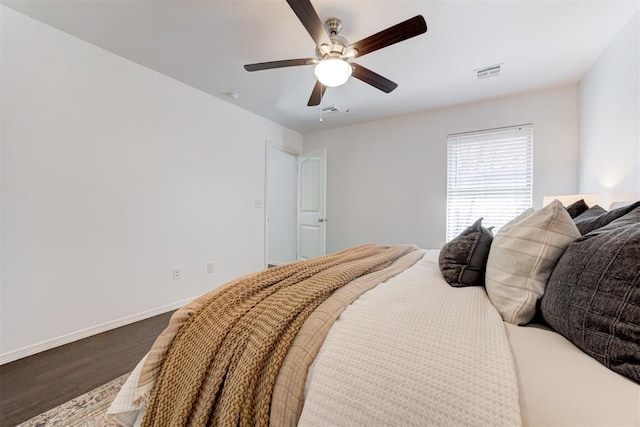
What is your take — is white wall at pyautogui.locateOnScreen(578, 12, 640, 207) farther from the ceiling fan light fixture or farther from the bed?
the ceiling fan light fixture

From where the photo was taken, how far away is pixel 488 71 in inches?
100.0

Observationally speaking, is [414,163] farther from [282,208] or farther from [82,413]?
[82,413]

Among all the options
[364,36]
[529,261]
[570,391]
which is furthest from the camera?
[364,36]

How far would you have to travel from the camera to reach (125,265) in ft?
8.02

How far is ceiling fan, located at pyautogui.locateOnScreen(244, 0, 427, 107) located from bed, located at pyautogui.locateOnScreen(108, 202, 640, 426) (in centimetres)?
127

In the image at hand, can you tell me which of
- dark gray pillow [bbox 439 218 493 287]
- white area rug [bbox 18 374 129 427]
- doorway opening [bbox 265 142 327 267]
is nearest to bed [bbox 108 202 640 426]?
dark gray pillow [bbox 439 218 493 287]

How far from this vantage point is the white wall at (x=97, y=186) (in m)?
1.88

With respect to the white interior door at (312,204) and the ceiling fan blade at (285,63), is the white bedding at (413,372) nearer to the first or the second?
the ceiling fan blade at (285,63)

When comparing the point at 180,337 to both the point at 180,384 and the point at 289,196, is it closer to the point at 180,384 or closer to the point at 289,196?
the point at 180,384

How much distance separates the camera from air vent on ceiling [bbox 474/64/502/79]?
2479 millimetres

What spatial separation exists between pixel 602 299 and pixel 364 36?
7.13 feet

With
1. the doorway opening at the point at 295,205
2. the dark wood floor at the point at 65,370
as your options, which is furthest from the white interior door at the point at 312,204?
the dark wood floor at the point at 65,370

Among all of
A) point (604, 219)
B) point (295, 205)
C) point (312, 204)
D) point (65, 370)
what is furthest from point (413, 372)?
point (295, 205)

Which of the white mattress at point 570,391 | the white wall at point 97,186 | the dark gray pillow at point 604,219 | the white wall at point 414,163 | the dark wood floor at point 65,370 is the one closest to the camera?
the white mattress at point 570,391
